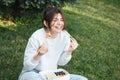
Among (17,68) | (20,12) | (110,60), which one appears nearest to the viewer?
(17,68)

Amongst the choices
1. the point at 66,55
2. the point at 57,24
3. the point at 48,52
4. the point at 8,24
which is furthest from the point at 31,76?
the point at 8,24

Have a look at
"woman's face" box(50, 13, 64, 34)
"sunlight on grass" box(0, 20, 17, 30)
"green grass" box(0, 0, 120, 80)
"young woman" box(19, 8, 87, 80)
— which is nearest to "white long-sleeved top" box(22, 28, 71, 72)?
"young woman" box(19, 8, 87, 80)

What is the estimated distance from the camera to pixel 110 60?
24.9 ft

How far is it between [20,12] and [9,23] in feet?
1.69

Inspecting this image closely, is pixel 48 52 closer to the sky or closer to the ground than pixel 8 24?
closer to the sky

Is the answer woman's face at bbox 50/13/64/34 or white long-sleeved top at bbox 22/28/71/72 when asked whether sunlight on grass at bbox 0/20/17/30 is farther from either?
woman's face at bbox 50/13/64/34

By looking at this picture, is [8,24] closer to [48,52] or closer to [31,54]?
[48,52]

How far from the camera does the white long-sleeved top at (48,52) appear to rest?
15.5 feet

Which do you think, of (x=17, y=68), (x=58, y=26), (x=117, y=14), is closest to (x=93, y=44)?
(x=17, y=68)

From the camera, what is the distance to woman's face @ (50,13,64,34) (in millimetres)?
4824

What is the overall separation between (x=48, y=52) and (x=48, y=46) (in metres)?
0.08

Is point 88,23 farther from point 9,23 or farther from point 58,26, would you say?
point 58,26

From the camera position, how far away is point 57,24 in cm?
483

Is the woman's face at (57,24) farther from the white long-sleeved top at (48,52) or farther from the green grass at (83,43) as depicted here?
the green grass at (83,43)
